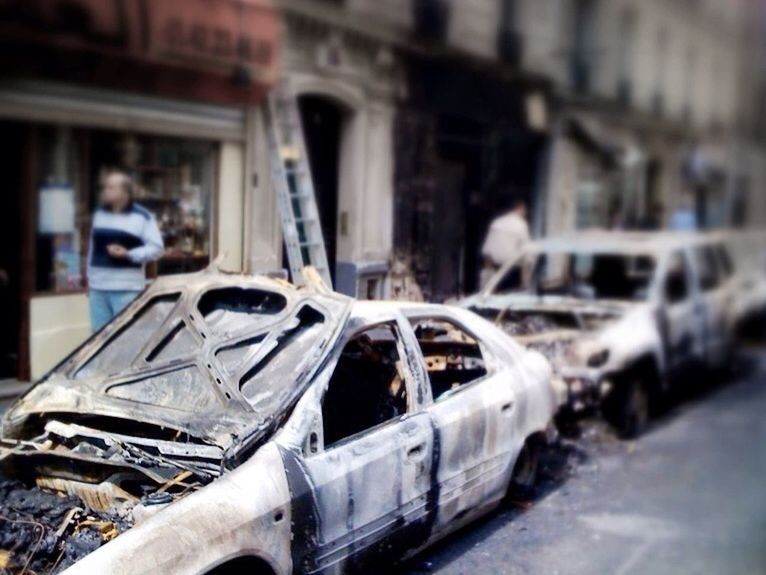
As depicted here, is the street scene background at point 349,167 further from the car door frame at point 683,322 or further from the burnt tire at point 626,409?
the car door frame at point 683,322

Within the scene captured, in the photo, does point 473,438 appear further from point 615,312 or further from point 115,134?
point 615,312

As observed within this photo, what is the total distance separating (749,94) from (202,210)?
455 centimetres

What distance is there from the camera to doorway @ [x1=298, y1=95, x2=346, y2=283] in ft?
15.0

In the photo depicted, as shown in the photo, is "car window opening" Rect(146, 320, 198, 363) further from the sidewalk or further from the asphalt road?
the asphalt road

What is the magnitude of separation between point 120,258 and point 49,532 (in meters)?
1.95

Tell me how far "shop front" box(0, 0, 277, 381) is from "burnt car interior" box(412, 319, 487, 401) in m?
1.15

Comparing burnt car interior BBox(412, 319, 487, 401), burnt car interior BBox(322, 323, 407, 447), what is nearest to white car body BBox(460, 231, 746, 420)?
burnt car interior BBox(412, 319, 487, 401)

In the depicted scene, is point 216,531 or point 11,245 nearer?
point 216,531

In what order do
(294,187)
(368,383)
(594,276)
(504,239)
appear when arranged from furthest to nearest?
(594,276)
(504,239)
(294,187)
(368,383)

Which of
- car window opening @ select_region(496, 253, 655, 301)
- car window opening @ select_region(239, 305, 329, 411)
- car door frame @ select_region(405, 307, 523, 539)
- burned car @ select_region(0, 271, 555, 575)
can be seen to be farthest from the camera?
car window opening @ select_region(496, 253, 655, 301)

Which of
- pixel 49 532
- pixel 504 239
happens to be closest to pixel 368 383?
pixel 49 532

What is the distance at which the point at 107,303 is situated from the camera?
→ 4664 mm

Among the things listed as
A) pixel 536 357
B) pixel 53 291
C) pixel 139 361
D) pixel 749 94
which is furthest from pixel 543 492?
pixel 749 94

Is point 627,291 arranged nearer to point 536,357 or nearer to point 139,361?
point 536,357
